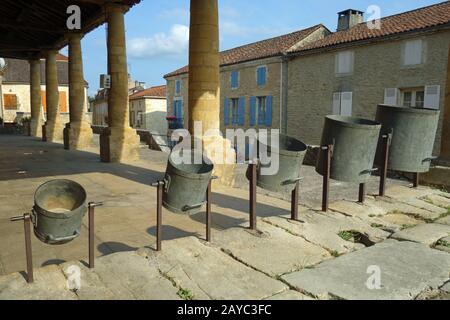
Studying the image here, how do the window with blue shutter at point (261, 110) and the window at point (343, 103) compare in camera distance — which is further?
the window with blue shutter at point (261, 110)

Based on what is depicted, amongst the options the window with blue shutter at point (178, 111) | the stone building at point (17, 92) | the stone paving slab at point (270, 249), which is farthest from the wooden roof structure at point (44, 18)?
the stone building at point (17, 92)

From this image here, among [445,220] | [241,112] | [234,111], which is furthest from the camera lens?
[234,111]

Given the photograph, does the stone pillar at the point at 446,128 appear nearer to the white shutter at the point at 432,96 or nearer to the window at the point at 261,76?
the white shutter at the point at 432,96

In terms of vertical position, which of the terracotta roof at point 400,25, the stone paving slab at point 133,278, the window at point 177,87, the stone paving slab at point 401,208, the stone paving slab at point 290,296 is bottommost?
the stone paving slab at point 290,296

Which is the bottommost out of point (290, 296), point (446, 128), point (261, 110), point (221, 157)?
point (290, 296)

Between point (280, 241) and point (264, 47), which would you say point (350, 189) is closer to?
point (280, 241)

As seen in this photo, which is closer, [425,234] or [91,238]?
[91,238]

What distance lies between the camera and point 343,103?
18672 mm

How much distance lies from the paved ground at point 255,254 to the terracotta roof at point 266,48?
Answer: 17.4 metres

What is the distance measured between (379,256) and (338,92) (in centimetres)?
1675

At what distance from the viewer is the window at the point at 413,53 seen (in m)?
15.5

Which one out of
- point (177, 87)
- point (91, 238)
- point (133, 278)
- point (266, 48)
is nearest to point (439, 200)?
point (133, 278)

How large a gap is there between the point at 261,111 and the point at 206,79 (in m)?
16.6

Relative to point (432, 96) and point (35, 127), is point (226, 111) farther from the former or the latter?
point (432, 96)
